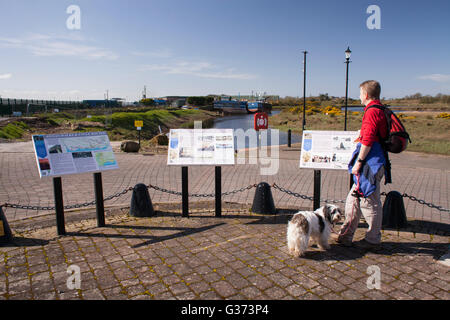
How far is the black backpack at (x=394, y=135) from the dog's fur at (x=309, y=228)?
1.10 metres

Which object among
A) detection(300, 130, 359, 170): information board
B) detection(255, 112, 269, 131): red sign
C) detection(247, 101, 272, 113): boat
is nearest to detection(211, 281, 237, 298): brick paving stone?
detection(300, 130, 359, 170): information board

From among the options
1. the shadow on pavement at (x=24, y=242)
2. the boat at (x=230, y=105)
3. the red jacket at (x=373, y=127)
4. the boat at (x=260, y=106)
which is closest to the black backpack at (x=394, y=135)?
the red jacket at (x=373, y=127)

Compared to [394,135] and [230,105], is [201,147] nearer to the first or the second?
[394,135]

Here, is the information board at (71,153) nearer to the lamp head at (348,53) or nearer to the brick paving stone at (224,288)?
the brick paving stone at (224,288)

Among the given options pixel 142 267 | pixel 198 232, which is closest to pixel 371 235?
pixel 198 232

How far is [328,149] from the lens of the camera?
5340mm

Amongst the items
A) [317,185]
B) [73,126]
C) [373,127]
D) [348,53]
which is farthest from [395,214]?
[73,126]

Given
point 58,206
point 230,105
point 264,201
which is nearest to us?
point 58,206

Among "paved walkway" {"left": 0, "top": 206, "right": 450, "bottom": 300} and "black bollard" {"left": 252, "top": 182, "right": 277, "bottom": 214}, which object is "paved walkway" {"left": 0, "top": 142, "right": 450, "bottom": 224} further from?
"paved walkway" {"left": 0, "top": 206, "right": 450, "bottom": 300}

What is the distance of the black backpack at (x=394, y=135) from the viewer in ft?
13.1

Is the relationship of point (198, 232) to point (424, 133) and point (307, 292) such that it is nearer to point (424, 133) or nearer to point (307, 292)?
point (307, 292)

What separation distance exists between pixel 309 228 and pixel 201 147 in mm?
2448

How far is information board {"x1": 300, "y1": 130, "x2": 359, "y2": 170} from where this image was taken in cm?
523
